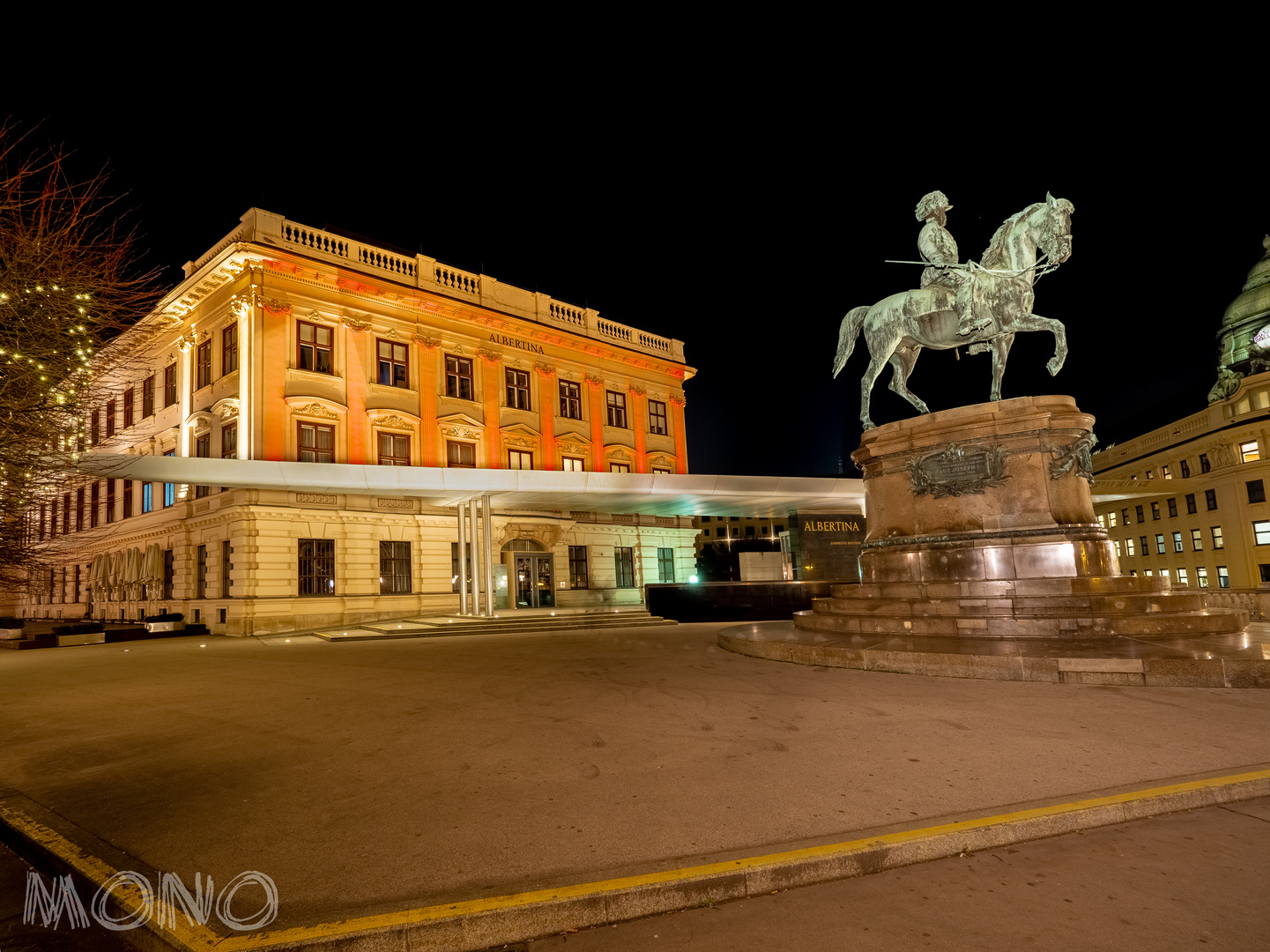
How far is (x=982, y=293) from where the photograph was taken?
11.4m

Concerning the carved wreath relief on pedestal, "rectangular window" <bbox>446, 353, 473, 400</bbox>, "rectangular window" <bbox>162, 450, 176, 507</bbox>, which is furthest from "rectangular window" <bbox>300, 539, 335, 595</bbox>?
the carved wreath relief on pedestal

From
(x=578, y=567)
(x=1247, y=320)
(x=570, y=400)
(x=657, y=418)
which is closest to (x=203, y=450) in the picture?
(x=570, y=400)

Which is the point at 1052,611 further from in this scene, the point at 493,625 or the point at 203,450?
the point at 203,450

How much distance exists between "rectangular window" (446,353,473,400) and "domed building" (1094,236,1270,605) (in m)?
34.7

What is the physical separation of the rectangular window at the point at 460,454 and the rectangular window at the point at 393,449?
158 centimetres

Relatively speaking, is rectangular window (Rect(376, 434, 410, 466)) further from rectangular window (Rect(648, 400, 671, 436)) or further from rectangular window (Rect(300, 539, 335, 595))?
rectangular window (Rect(648, 400, 671, 436))

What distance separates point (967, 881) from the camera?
3.15 meters

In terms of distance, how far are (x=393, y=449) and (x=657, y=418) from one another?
13.8 m

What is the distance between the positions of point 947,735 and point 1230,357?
258ft

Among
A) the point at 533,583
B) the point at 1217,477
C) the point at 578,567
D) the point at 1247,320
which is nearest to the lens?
the point at 533,583

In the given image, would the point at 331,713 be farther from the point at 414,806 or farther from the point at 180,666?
the point at 180,666

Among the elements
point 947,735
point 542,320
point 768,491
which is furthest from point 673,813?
point 542,320

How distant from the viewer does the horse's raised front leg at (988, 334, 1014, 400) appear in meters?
11.4

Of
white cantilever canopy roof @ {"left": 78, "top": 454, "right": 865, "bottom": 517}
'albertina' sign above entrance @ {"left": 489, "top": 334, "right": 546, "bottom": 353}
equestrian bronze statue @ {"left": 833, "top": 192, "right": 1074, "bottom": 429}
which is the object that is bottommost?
white cantilever canopy roof @ {"left": 78, "top": 454, "right": 865, "bottom": 517}
